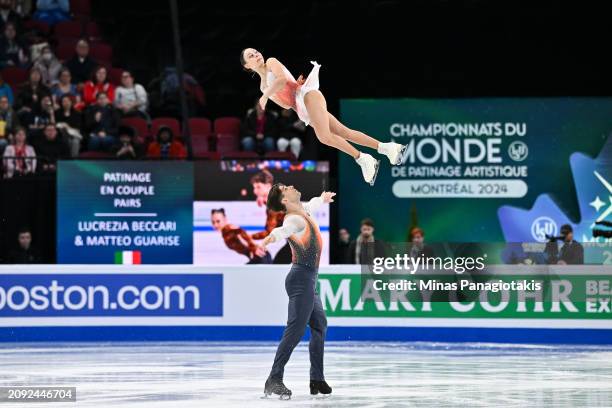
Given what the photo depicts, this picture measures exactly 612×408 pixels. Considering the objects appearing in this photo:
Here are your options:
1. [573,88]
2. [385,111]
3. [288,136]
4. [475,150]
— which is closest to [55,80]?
[288,136]

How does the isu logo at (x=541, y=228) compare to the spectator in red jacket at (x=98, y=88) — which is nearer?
the spectator in red jacket at (x=98, y=88)

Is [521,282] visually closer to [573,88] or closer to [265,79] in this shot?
[573,88]

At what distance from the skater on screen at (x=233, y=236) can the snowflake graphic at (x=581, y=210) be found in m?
4.45

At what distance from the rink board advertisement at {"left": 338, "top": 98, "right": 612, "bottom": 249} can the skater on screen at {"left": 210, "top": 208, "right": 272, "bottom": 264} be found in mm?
2519

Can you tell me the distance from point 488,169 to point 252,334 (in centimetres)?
556

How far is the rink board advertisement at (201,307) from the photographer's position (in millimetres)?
16359

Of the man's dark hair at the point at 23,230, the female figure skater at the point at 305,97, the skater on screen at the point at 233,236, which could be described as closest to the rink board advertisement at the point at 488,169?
the skater on screen at the point at 233,236

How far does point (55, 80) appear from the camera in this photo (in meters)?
20.1

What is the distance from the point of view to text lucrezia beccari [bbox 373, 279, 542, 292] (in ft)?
53.3

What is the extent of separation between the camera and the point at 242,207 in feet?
58.7

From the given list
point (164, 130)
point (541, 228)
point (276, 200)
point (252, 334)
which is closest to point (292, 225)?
point (276, 200)

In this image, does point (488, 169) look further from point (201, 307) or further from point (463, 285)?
point (201, 307)

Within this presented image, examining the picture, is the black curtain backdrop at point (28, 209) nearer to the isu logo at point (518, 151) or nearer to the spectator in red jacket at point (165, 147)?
the spectator in red jacket at point (165, 147)

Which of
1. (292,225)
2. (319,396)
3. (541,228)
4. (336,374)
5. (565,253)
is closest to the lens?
(292,225)
